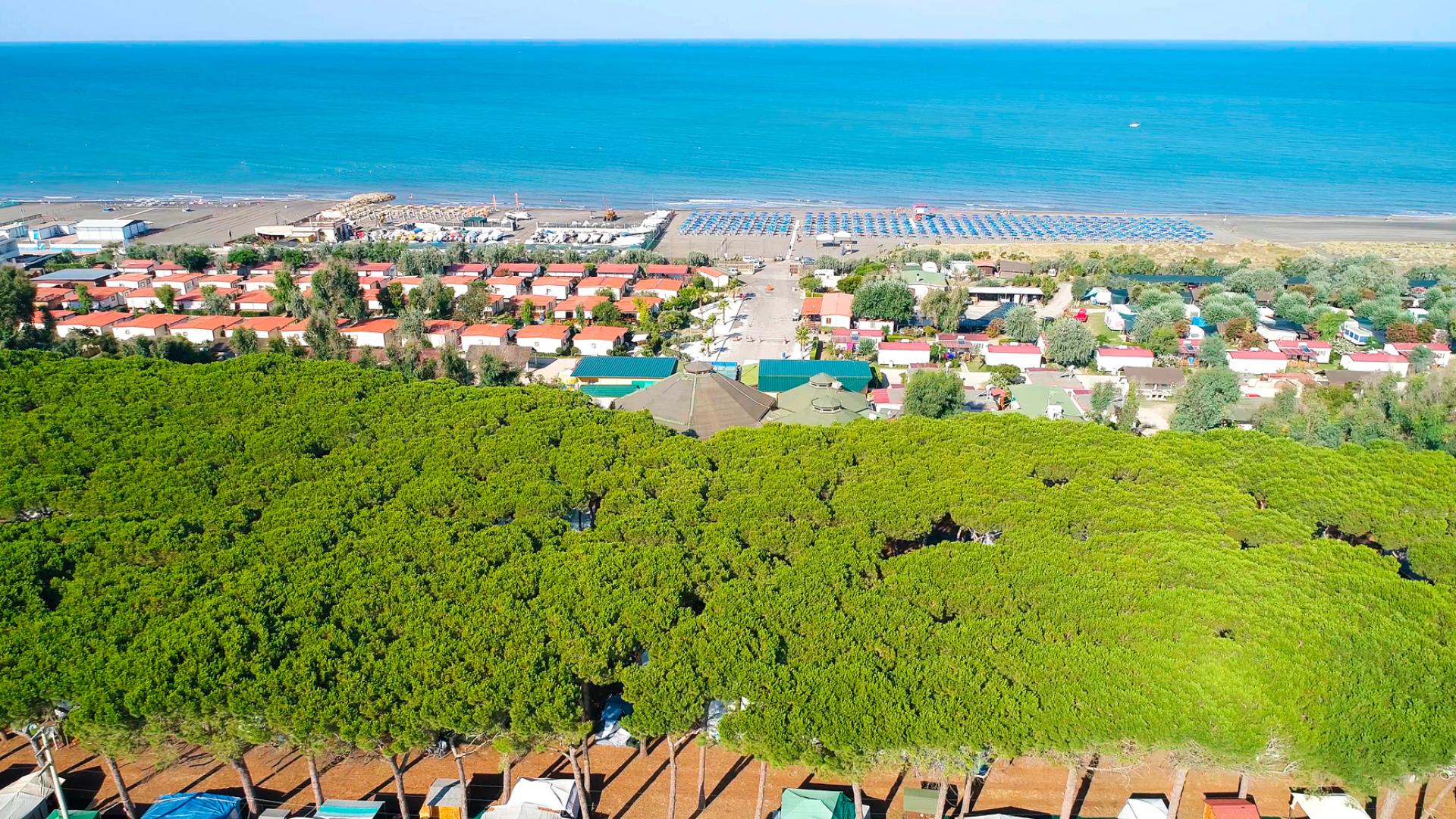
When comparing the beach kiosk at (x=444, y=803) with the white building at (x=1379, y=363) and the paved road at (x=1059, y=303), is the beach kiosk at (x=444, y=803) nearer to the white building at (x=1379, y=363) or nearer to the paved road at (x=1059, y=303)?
the paved road at (x=1059, y=303)

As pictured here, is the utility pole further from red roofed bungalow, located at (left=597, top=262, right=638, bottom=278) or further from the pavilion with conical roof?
red roofed bungalow, located at (left=597, top=262, right=638, bottom=278)

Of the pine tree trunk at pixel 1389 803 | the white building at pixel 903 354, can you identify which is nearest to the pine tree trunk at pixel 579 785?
the pine tree trunk at pixel 1389 803

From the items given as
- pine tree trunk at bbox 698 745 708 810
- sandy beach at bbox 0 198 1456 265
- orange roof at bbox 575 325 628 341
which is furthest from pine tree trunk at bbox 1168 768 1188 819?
sandy beach at bbox 0 198 1456 265

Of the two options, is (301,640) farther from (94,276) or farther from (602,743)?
(94,276)

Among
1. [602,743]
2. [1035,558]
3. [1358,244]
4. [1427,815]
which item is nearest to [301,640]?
[602,743]

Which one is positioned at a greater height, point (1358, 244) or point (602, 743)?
point (1358, 244)
